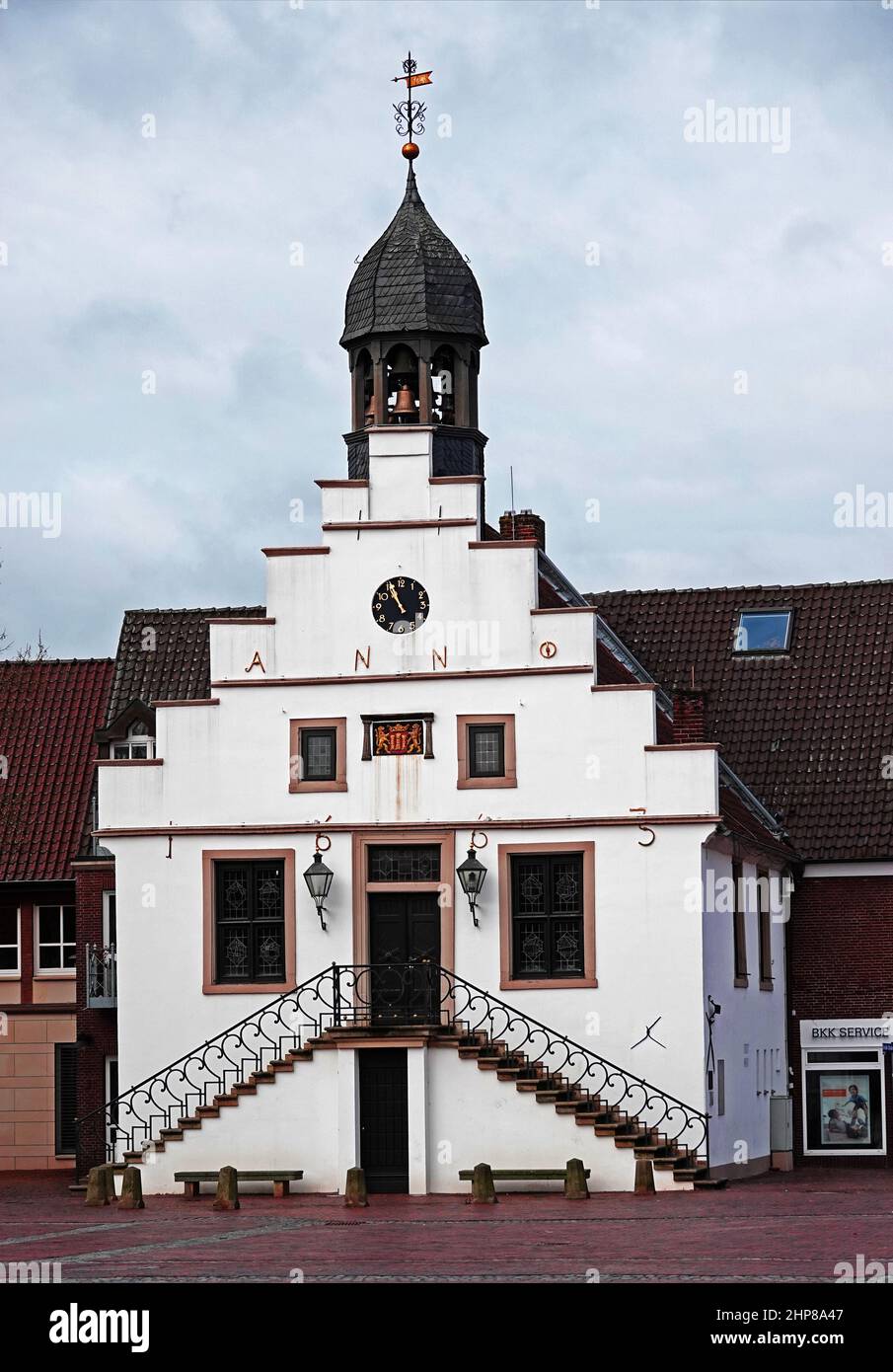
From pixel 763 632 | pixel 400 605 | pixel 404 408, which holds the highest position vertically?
pixel 404 408

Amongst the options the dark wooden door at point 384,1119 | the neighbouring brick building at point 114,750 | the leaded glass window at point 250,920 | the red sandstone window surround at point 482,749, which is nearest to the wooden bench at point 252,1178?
the dark wooden door at point 384,1119

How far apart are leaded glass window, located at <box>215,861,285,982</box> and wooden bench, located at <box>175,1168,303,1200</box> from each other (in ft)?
11.2

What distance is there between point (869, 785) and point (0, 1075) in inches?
668

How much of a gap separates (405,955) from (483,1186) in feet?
17.4

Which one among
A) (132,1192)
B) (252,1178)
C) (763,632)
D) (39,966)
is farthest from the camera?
(39,966)

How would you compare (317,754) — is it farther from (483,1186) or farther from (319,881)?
(483,1186)

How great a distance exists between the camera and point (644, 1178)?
3284cm

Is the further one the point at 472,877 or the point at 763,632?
the point at 763,632

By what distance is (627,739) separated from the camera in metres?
35.8

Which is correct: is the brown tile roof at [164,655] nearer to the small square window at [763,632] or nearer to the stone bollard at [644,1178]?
the small square window at [763,632]

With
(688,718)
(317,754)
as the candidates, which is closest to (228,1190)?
(317,754)

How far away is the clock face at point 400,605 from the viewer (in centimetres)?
3669

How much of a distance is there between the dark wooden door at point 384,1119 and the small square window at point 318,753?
4.57 m
